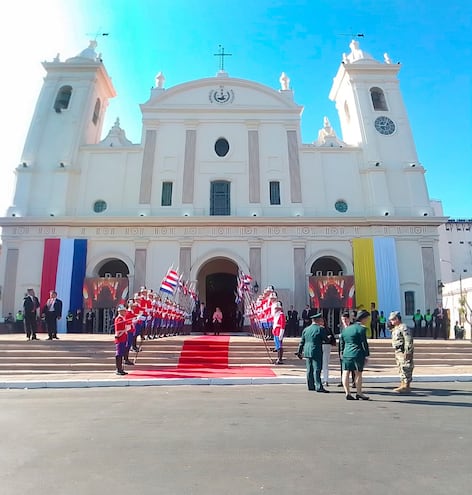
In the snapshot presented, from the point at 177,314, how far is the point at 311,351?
11676 millimetres

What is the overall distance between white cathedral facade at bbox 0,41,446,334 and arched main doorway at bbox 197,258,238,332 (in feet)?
0.30

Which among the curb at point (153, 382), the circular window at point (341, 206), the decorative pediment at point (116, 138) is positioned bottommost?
the curb at point (153, 382)

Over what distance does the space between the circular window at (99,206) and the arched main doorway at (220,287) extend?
7.10 meters

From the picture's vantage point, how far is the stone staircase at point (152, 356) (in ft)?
41.6

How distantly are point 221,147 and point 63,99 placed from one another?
1124 centimetres

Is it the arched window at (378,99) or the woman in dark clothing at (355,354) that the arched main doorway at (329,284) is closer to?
the arched window at (378,99)

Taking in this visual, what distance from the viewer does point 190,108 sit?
2641 centimetres

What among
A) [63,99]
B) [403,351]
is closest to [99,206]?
[63,99]

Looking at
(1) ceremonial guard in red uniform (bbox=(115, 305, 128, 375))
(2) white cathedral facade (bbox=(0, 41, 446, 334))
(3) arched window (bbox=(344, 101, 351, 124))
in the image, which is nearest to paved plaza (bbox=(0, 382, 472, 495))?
(1) ceremonial guard in red uniform (bbox=(115, 305, 128, 375))

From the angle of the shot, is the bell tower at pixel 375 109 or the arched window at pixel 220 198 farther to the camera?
the bell tower at pixel 375 109

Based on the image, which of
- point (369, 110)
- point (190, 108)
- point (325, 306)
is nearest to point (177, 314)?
point (325, 306)

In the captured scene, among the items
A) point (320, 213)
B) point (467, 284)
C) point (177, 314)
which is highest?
point (320, 213)

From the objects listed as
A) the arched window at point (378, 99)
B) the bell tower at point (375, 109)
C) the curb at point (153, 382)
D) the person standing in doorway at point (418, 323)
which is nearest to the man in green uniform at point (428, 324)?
the person standing in doorway at point (418, 323)

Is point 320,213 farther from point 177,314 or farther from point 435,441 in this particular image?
point 435,441
